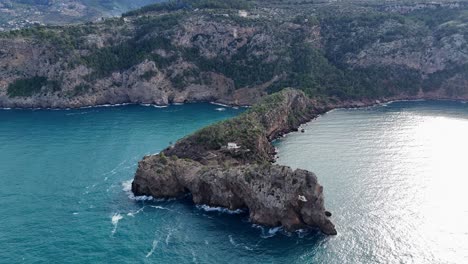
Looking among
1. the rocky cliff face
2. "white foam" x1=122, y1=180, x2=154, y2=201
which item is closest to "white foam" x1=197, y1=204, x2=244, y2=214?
the rocky cliff face

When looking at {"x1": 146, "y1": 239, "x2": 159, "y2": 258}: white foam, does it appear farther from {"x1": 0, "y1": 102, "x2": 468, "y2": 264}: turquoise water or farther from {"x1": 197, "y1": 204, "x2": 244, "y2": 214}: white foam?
{"x1": 197, "y1": 204, "x2": 244, "y2": 214}: white foam

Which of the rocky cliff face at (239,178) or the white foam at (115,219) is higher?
the rocky cliff face at (239,178)

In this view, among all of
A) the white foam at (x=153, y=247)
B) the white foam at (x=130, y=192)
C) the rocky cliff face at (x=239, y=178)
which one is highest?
the rocky cliff face at (x=239, y=178)

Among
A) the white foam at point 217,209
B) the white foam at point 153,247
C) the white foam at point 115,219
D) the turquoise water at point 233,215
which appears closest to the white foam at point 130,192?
the turquoise water at point 233,215

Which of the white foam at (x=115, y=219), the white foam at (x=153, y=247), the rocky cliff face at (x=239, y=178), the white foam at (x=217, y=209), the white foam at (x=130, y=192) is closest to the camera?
the white foam at (x=153, y=247)

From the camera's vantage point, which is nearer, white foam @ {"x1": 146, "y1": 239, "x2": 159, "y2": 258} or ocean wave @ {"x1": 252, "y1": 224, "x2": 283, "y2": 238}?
white foam @ {"x1": 146, "y1": 239, "x2": 159, "y2": 258}

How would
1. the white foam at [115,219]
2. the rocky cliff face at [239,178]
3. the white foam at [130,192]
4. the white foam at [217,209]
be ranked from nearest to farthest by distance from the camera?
the rocky cliff face at [239,178]
the white foam at [115,219]
the white foam at [217,209]
the white foam at [130,192]

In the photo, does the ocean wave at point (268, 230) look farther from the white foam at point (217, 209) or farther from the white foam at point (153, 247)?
the white foam at point (153, 247)

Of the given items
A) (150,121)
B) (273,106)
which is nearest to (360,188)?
(273,106)
